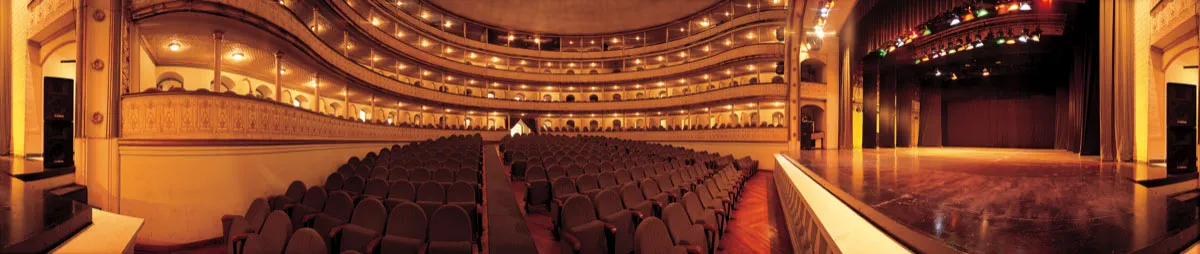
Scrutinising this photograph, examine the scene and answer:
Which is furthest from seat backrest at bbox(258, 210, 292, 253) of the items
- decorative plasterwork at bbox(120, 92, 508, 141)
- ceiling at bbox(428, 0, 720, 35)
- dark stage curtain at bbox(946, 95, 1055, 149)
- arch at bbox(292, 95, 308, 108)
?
dark stage curtain at bbox(946, 95, 1055, 149)

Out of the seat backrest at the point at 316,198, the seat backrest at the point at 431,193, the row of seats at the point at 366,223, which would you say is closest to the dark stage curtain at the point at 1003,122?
the seat backrest at the point at 431,193

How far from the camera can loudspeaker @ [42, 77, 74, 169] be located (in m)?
5.29

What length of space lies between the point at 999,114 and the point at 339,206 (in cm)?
2444

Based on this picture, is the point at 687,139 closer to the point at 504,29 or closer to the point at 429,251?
the point at 504,29

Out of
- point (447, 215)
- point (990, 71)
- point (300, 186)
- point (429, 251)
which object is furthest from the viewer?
point (990, 71)

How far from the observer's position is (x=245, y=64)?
10570mm

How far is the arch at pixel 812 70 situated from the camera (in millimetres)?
15945

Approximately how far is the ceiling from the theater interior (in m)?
7.48

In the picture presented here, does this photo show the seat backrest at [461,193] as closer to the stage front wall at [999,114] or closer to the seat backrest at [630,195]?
the seat backrest at [630,195]

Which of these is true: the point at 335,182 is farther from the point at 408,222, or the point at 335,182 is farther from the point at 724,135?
the point at 724,135

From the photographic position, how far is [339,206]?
12.0 feet

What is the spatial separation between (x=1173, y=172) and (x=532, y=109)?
73.1 feet

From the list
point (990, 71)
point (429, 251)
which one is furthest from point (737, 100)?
point (429, 251)

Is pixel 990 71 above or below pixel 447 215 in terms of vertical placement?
above
